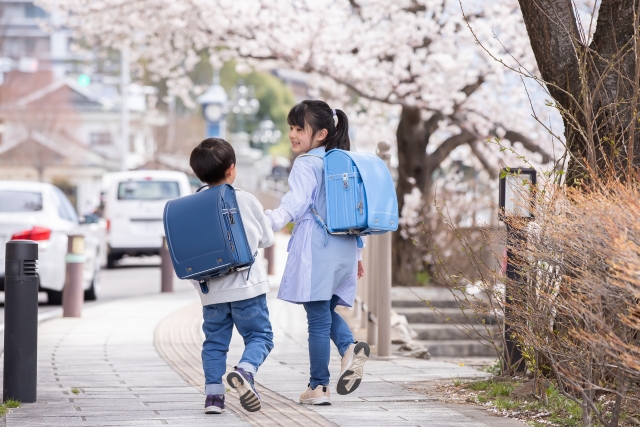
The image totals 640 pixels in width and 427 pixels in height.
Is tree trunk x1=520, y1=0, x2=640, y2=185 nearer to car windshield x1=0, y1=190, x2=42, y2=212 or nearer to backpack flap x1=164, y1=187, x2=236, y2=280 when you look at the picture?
backpack flap x1=164, y1=187, x2=236, y2=280

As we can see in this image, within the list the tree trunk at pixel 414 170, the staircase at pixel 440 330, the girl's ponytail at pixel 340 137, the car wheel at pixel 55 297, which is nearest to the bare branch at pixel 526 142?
the tree trunk at pixel 414 170

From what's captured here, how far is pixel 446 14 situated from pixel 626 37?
9.41 m

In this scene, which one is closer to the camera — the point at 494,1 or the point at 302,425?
the point at 302,425

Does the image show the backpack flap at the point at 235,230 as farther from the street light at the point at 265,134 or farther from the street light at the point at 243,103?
the street light at the point at 265,134

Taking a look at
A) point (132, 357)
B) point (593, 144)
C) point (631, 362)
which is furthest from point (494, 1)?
point (631, 362)

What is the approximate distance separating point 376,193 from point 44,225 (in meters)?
7.12

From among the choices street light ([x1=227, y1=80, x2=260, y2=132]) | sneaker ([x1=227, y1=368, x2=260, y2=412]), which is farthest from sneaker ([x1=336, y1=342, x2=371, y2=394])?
street light ([x1=227, y1=80, x2=260, y2=132])

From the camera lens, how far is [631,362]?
3.40 m

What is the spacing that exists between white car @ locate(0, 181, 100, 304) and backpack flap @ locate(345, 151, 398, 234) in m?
6.39

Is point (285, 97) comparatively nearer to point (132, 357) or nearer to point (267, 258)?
point (267, 258)

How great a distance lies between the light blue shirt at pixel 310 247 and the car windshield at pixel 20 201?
7227 millimetres

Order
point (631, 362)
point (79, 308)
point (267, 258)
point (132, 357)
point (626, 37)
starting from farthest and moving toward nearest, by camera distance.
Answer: point (267, 258) < point (79, 308) < point (132, 357) < point (626, 37) < point (631, 362)

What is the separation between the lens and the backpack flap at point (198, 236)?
15.6 feet

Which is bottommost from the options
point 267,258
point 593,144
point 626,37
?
point 267,258
